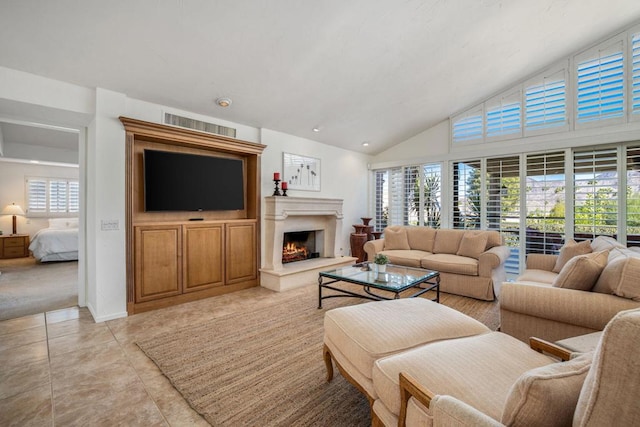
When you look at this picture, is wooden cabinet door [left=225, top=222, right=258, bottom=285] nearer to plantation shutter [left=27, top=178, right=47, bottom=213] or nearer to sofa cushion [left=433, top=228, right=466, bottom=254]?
sofa cushion [left=433, top=228, right=466, bottom=254]

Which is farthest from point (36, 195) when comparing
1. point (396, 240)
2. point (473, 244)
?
point (473, 244)

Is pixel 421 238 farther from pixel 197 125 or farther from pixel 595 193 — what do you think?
pixel 197 125

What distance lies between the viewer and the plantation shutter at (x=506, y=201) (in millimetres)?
4562

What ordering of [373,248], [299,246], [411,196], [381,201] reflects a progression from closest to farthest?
[373,248]
[299,246]
[411,196]
[381,201]

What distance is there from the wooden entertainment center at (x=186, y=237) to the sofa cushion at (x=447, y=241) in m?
2.82

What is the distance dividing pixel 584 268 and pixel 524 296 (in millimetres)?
418

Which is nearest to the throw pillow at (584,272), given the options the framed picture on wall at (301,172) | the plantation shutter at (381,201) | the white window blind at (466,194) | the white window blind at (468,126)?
the white window blind at (466,194)

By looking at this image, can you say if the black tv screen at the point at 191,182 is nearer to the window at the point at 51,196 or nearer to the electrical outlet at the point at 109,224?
the electrical outlet at the point at 109,224

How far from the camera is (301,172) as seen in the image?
199 inches

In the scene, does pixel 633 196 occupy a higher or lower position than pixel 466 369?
higher

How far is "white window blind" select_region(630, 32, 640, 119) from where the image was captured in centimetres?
368

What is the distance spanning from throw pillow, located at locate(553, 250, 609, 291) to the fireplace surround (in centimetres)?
304

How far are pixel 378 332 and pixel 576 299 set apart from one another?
4.79ft

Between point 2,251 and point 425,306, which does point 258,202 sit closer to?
point 425,306
